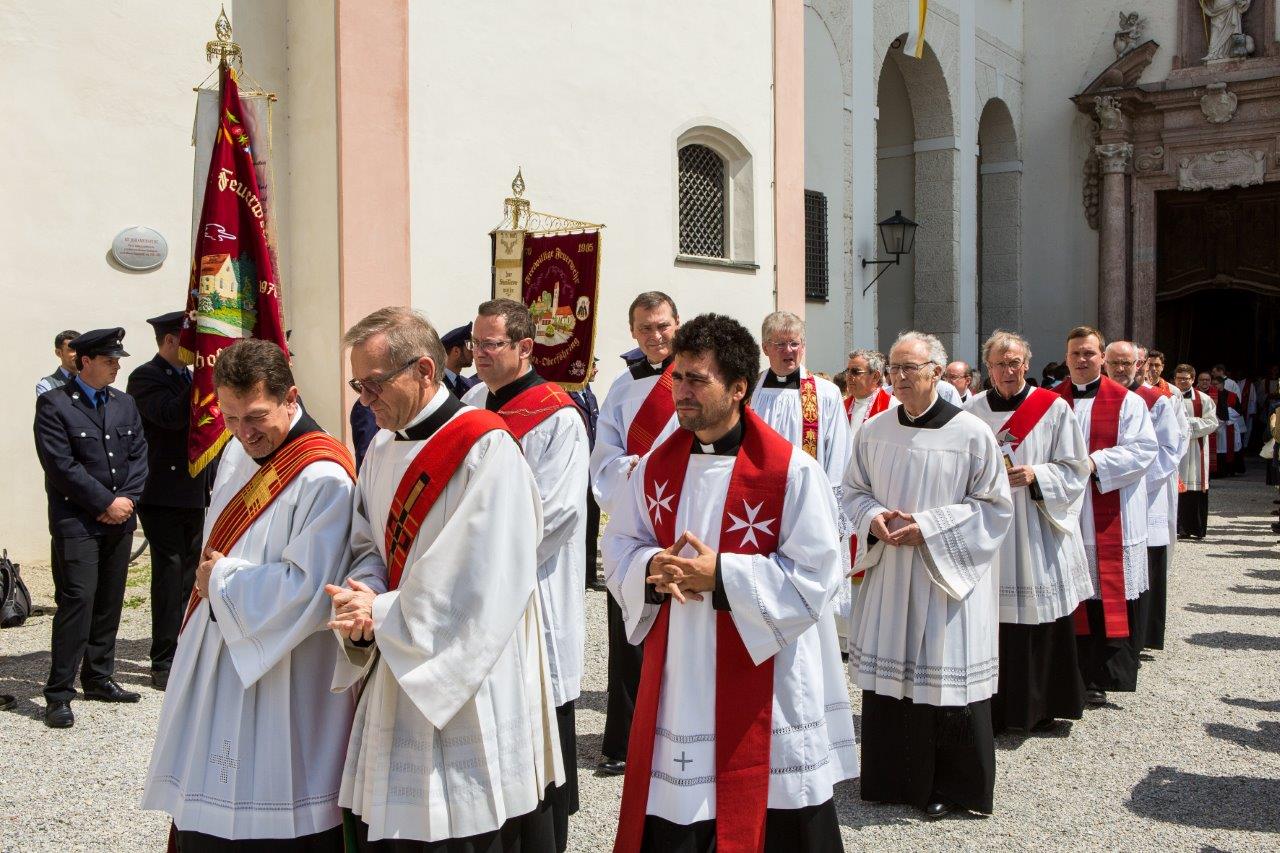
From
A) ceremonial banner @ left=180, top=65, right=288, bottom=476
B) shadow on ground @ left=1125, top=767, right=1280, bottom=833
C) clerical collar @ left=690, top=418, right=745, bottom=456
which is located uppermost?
ceremonial banner @ left=180, top=65, right=288, bottom=476

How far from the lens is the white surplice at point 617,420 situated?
222 inches

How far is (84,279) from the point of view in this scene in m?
9.43

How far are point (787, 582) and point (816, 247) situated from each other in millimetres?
13848

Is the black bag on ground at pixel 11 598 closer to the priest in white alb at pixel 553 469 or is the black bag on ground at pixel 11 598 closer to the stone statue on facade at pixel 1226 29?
the priest in white alb at pixel 553 469

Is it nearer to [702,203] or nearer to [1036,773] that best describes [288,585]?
[1036,773]

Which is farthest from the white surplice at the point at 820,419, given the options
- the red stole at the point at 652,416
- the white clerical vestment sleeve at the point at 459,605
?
the white clerical vestment sleeve at the point at 459,605

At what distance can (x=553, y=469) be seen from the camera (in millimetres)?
4359

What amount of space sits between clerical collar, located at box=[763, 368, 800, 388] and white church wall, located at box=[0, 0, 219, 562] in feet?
18.7

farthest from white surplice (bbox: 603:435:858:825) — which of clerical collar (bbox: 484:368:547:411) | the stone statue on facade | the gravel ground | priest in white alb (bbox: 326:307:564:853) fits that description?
the stone statue on facade

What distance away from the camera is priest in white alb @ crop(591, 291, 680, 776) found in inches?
206

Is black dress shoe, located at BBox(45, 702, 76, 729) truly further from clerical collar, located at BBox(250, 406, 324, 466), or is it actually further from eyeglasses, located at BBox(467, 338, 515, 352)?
clerical collar, located at BBox(250, 406, 324, 466)

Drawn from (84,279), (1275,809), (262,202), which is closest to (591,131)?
(84,279)

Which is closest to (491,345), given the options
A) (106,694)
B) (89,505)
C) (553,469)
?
(553,469)

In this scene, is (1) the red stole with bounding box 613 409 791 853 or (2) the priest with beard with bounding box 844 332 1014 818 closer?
(1) the red stole with bounding box 613 409 791 853
